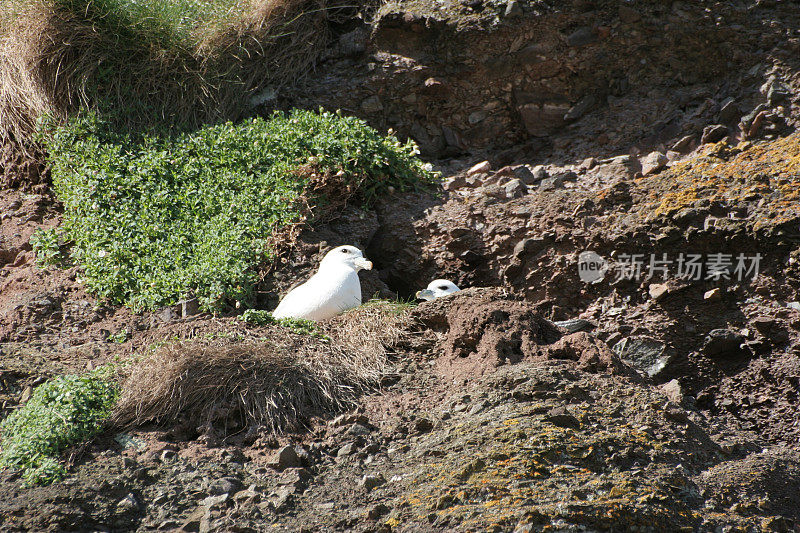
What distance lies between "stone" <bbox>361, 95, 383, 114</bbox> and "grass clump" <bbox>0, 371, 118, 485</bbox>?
12.6 ft

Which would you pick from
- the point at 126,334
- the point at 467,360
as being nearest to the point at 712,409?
the point at 467,360

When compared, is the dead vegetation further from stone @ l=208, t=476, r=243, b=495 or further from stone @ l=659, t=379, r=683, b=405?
stone @ l=659, t=379, r=683, b=405

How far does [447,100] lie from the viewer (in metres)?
6.43

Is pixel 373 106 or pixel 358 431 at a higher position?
pixel 373 106

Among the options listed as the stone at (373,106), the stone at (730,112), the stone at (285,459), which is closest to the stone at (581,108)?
the stone at (730,112)

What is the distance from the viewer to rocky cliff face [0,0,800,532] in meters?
2.61

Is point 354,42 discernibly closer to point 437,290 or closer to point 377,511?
point 437,290

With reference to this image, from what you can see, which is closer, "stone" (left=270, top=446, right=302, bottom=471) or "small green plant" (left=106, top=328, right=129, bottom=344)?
"stone" (left=270, top=446, right=302, bottom=471)

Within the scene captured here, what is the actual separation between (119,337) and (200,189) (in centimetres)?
142

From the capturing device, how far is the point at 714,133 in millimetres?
5230

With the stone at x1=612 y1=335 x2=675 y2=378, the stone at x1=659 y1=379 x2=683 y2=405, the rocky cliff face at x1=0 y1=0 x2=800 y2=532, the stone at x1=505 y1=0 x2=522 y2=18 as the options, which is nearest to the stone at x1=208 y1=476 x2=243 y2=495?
the rocky cliff face at x1=0 y1=0 x2=800 y2=532

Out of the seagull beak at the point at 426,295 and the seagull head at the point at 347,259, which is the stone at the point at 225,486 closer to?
the seagull head at the point at 347,259

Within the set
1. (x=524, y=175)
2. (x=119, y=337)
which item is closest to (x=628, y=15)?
(x=524, y=175)

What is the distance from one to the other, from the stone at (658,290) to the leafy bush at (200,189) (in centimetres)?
217
